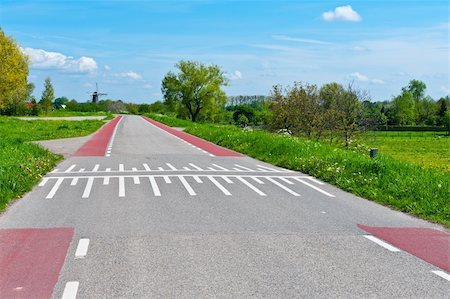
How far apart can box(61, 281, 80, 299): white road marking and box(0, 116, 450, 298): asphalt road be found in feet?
0.04

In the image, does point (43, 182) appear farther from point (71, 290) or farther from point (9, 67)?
point (9, 67)

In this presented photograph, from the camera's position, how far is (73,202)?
411 inches

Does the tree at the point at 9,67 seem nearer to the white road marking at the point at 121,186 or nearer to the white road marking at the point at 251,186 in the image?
the white road marking at the point at 121,186

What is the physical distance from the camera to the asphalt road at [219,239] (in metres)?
5.45

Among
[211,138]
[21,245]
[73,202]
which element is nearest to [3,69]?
[211,138]

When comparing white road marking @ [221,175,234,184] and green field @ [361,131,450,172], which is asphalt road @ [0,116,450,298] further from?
green field @ [361,131,450,172]

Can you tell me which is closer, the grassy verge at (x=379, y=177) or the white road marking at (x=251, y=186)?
the grassy verge at (x=379, y=177)

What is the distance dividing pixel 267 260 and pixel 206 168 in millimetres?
→ 10447

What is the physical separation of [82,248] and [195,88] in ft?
267

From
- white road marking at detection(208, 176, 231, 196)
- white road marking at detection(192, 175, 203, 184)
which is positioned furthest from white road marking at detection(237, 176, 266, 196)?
white road marking at detection(192, 175, 203, 184)

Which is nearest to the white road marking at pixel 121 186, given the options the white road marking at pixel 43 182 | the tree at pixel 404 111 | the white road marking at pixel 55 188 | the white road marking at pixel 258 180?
the white road marking at pixel 55 188

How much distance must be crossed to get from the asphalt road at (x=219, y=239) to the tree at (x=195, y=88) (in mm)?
73985

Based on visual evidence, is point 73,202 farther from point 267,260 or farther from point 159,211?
point 267,260

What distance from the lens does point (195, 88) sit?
286 ft
